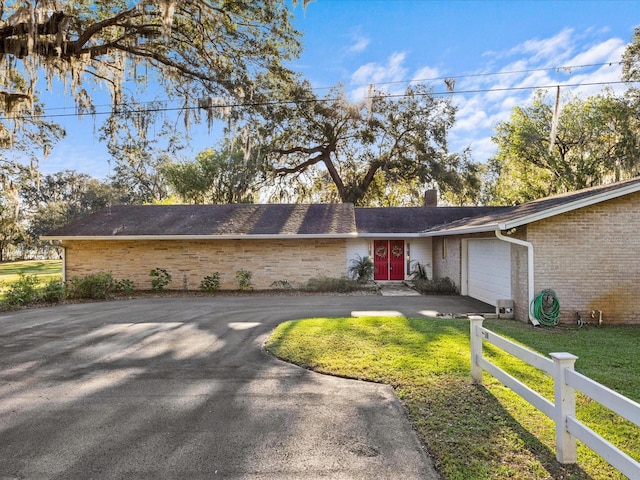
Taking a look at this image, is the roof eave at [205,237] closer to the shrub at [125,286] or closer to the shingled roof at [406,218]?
the shrub at [125,286]

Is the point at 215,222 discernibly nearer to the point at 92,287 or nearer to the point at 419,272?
the point at 92,287

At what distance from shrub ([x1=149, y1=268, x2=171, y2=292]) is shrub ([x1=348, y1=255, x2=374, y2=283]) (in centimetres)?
758

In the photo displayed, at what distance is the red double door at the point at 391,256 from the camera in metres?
17.6

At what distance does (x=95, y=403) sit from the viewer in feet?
14.2

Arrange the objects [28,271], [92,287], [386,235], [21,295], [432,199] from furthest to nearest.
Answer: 1. [28,271]
2. [432,199]
3. [386,235]
4. [92,287]
5. [21,295]

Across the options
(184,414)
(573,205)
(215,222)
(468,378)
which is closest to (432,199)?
(215,222)

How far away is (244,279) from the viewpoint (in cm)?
1462

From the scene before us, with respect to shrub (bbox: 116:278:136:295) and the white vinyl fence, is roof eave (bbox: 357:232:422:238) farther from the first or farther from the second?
the white vinyl fence

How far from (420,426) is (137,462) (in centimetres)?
264

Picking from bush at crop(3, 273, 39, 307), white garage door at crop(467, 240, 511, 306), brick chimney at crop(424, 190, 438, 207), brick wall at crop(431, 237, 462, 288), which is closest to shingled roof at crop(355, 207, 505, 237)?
brick wall at crop(431, 237, 462, 288)

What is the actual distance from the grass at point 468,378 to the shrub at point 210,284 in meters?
7.14

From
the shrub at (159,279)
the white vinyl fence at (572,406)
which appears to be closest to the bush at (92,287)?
the shrub at (159,279)

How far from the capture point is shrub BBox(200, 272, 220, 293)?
1462 cm

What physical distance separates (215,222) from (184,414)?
40.9ft
